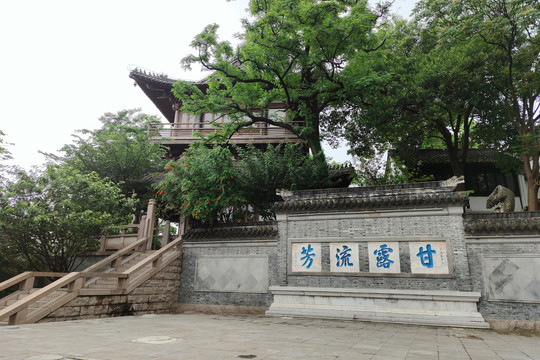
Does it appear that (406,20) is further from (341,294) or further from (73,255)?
(73,255)

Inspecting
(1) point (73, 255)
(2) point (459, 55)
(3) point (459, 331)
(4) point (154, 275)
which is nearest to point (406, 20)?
(2) point (459, 55)

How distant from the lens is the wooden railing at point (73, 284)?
6199mm

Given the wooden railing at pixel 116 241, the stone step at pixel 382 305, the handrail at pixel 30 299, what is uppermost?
the wooden railing at pixel 116 241

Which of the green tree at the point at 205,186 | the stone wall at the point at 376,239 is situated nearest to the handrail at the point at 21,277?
the green tree at the point at 205,186

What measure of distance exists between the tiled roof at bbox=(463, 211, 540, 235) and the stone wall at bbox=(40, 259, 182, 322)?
8.42m

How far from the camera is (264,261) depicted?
32.4 ft

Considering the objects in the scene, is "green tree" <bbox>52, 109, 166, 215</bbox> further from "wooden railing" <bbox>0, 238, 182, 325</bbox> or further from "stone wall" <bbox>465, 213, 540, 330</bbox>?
"stone wall" <bbox>465, 213, 540, 330</bbox>

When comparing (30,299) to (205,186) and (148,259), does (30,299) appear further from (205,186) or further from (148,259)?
(205,186)

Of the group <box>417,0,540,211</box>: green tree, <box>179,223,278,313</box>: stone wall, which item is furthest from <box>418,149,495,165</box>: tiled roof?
<box>179,223,278,313</box>: stone wall

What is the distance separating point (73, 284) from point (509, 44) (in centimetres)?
1349

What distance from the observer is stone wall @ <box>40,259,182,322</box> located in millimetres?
7126

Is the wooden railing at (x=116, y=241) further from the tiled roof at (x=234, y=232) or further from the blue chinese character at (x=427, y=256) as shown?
the blue chinese character at (x=427, y=256)

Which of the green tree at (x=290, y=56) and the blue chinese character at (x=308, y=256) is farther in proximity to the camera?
the green tree at (x=290, y=56)

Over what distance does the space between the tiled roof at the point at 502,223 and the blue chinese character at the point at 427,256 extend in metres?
0.99
